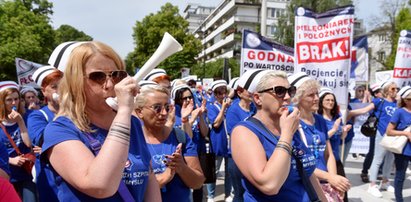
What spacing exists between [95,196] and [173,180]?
1418mm

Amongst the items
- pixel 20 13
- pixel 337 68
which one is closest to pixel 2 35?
pixel 20 13

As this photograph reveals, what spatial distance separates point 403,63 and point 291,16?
115 feet

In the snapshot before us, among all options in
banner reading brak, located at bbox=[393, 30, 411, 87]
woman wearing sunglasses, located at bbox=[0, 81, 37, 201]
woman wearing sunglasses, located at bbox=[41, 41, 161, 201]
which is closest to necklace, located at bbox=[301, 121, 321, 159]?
woman wearing sunglasses, located at bbox=[41, 41, 161, 201]

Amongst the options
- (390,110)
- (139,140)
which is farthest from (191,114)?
(390,110)

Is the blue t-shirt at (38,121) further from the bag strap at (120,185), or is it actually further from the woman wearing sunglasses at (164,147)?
the bag strap at (120,185)

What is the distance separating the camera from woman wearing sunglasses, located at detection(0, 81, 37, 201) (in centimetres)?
426

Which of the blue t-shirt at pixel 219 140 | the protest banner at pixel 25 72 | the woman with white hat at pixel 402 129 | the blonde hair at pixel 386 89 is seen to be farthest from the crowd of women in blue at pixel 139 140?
the protest banner at pixel 25 72

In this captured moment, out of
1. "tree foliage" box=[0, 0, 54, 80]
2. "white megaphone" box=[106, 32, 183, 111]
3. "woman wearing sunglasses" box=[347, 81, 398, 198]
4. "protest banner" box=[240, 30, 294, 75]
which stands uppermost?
"tree foliage" box=[0, 0, 54, 80]

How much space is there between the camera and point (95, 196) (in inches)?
65.6

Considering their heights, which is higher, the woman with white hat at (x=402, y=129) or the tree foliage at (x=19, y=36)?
the tree foliage at (x=19, y=36)

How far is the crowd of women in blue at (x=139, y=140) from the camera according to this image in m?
1.71

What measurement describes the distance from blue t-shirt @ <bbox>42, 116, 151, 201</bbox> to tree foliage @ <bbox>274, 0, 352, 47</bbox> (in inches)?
1563

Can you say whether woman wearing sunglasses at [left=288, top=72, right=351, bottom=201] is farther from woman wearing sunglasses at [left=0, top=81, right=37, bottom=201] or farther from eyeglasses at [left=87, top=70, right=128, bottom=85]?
woman wearing sunglasses at [left=0, top=81, right=37, bottom=201]

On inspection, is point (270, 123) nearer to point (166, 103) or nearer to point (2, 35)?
point (166, 103)
